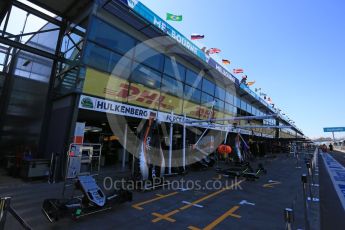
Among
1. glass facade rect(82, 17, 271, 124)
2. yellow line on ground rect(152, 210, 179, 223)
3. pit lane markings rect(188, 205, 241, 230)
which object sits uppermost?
glass facade rect(82, 17, 271, 124)

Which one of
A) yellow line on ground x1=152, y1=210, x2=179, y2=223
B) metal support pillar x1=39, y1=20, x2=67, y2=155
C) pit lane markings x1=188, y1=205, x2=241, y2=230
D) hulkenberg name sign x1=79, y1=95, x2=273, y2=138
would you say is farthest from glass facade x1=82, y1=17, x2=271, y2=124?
pit lane markings x1=188, y1=205, x2=241, y2=230

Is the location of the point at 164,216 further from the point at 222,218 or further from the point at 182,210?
the point at 222,218

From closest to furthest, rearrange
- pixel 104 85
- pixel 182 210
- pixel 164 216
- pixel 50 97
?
pixel 164 216 < pixel 182 210 < pixel 104 85 < pixel 50 97

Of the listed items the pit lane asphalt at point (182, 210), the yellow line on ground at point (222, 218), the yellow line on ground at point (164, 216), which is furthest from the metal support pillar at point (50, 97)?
the yellow line on ground at point (222, 218)

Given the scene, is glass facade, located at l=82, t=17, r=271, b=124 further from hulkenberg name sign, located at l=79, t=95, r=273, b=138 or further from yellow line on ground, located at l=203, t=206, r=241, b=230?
yellow line on ground, located at l=203, t=206, r=241, b=230

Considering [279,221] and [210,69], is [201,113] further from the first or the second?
[279,221]

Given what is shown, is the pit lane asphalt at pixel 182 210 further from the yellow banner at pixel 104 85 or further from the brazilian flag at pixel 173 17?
the brazilian flag at pixel 173 17

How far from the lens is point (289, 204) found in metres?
7.22

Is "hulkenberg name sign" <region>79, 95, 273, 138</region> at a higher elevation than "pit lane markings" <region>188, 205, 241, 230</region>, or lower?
higher

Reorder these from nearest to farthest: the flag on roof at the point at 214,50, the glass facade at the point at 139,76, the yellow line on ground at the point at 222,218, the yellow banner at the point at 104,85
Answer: the yellow line on ground at the point at 222,218 → the yellow banner at the point at 104,85 → the glass facade at the point at 139,76 → the flag on roof at the point at 214,50

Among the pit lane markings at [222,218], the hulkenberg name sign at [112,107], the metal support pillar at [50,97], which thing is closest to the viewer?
the pit lane markings at [222,218]

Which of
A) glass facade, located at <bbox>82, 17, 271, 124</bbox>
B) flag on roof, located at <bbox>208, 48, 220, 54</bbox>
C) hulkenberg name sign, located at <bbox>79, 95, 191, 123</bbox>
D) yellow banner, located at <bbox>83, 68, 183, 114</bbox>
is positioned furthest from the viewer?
flag on roof, located at <bbox>208, 48, 220, 54</bbox>

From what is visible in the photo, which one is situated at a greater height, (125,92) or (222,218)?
(125,92)

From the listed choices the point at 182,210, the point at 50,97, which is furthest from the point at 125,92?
the point at 182,210
